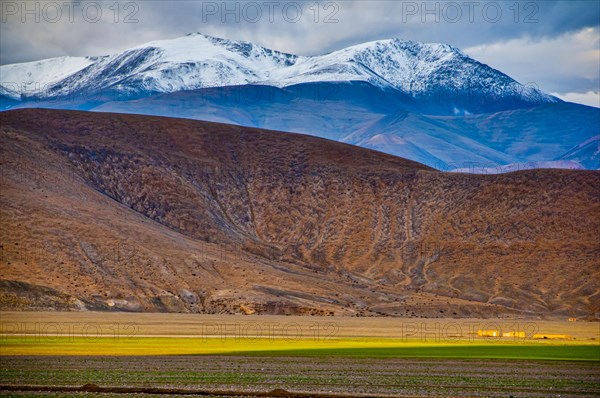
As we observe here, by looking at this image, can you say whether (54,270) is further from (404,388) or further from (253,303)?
(404,388)

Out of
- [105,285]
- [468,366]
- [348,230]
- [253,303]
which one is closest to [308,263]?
[348,230]

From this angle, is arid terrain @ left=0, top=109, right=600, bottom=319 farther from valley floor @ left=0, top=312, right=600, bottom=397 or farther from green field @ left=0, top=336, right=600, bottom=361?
green field @ left=0, top=336, right=600, bottom=361

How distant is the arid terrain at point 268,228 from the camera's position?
125875 mm

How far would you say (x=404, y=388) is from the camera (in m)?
40.9

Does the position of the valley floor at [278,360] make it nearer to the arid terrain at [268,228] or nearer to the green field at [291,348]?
the green field at [291,348]

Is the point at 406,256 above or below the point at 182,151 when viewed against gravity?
below

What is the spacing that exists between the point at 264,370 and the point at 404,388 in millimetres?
9871

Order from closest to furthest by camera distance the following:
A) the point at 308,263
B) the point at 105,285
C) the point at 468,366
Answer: the point at 468,366 → the point at 105,285 → the point at 308,263

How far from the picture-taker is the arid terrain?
12588 cm

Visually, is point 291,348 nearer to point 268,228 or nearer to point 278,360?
point 278,360

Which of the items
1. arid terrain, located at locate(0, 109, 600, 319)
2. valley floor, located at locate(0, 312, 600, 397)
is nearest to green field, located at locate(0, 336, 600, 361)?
valley floor, located at locate(0, 312, 600, 397)

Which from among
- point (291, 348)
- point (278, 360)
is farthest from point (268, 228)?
point (278, 360)

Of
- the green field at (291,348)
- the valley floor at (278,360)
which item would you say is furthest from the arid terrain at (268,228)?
the green field at (291,348)

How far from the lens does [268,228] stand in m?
170
